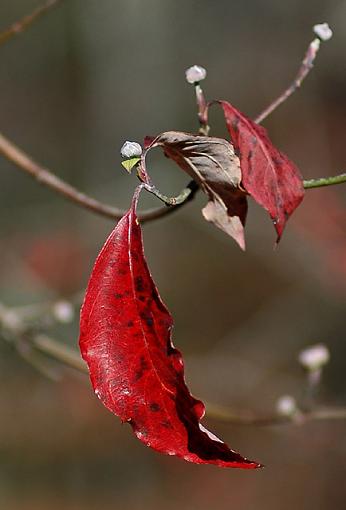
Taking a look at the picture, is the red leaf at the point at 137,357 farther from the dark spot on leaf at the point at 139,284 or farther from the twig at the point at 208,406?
the twig at the point at 208,406

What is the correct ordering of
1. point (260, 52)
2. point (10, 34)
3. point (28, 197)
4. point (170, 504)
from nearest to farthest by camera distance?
point (10, 34)
point (170, 504)
point (28, 197)
point (260, 52)

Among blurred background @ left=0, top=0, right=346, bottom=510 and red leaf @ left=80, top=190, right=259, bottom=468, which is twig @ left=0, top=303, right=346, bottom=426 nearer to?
red leaf @ left=80, top=190, right=259, bottom=468

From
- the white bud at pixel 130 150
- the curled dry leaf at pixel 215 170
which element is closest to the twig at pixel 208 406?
the curled dry leaf at pixel 215 170

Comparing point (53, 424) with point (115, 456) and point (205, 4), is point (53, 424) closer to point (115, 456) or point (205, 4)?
point (115, 456)

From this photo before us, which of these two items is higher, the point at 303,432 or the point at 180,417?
the point at 180,417

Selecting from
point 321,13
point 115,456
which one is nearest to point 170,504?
point 115,456

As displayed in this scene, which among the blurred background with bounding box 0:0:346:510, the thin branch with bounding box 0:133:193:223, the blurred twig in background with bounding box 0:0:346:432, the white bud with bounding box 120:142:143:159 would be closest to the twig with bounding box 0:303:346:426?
the blurred twig in background with bounding box 0:0:346:432
